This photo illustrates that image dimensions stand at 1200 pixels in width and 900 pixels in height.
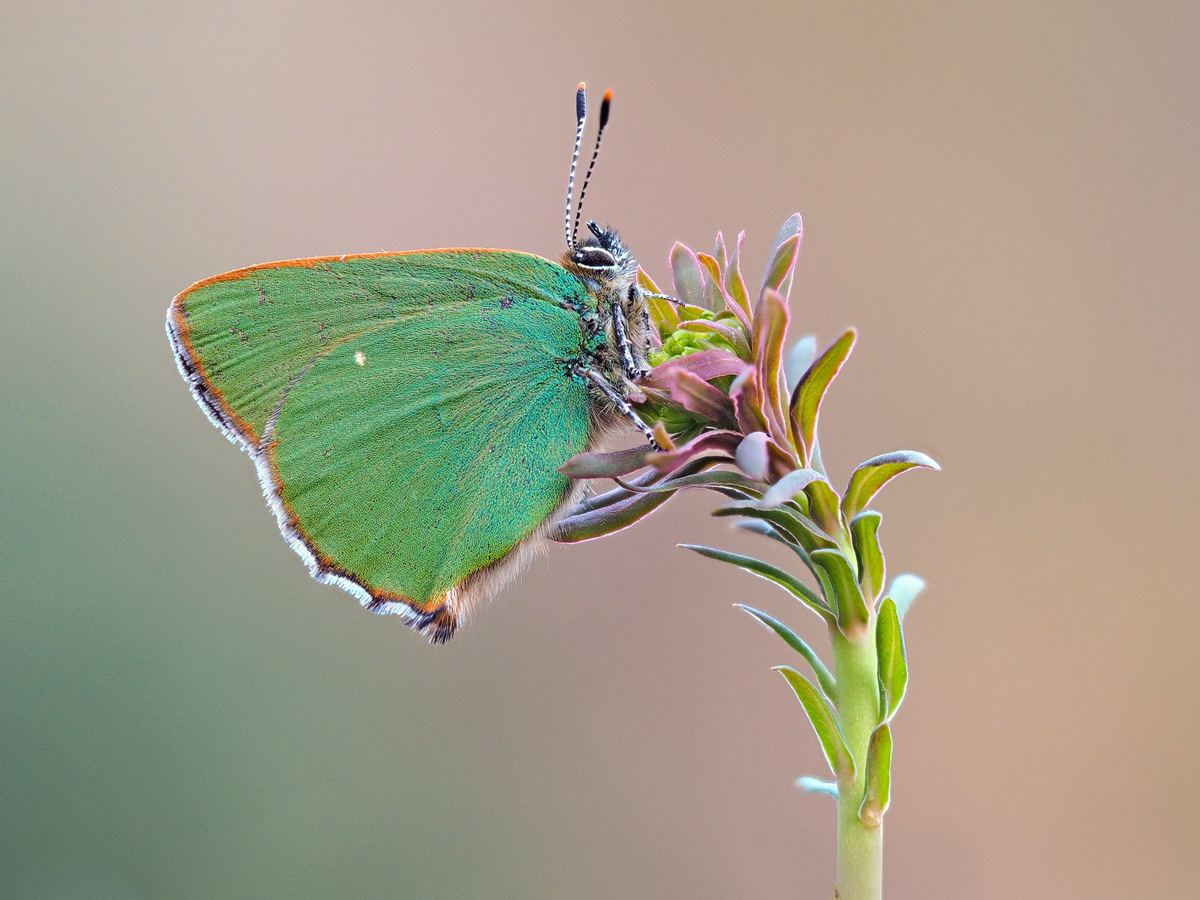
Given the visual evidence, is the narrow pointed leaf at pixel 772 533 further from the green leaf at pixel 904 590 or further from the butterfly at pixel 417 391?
the butterfly at pixel 417 391

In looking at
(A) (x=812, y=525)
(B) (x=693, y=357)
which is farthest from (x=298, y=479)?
(A) (x=812, y=525)

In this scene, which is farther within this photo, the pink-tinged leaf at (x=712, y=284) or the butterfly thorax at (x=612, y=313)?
the butterfly thorax at (x=612, y=313)

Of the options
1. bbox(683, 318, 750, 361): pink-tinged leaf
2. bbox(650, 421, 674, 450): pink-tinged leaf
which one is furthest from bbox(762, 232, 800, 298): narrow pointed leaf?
bbox(650, 421, 674, 450): pink-tinged leaf

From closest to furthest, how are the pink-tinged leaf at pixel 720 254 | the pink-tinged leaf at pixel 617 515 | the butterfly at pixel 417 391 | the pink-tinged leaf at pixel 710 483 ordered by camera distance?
1. the pink-tinged leaf at pixel 710 483
2. the pink-tinged leaf at pixel 617 515
3. the pink-tinged leaf at pixel 720 254
4. the butterfly at pixel 417 391

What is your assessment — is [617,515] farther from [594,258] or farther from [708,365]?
[594,258]

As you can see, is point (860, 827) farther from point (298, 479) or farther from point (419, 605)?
point (298, 479)

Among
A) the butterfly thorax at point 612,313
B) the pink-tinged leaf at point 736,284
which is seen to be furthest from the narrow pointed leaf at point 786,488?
the butterfly thorax at point 612,313
